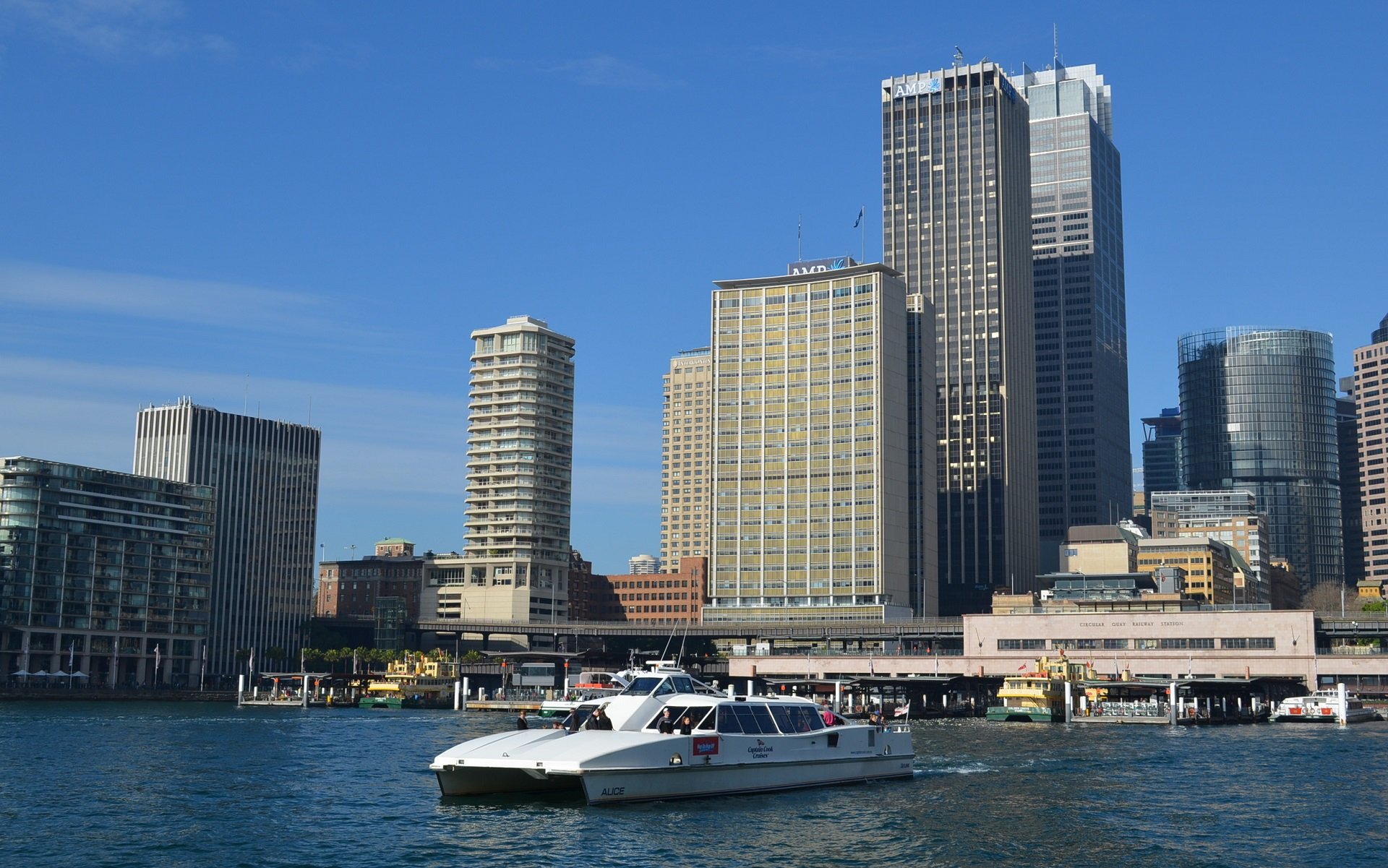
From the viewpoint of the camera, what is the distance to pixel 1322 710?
15450cm

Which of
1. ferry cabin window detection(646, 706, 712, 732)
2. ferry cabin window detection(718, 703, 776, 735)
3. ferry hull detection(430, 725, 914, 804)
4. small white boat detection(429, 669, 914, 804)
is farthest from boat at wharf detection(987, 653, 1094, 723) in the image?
ferry cabin window detection(646, 706, 712, 732)

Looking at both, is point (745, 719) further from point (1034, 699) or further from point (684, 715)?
point (1034, 699)

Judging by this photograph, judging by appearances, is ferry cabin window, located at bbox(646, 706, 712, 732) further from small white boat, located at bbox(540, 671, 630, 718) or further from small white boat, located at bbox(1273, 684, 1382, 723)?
small white boat, located at bbox(1273, 684, 1382, 723)

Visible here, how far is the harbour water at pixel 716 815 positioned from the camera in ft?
169

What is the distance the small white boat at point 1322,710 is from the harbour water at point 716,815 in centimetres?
5768

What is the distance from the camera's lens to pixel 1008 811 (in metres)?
63.5

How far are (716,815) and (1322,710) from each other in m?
118

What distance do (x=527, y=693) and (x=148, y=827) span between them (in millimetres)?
142446

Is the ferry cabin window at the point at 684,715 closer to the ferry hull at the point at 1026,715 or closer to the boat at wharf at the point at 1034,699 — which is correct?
the ferry hull at the point at 1026,715

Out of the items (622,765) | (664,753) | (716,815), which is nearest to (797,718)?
(664,753)

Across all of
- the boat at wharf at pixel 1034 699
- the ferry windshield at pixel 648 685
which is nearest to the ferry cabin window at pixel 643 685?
the ferry windshield at pixel 648 685

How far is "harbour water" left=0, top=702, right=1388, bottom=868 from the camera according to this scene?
5150cm

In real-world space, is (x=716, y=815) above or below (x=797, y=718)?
below

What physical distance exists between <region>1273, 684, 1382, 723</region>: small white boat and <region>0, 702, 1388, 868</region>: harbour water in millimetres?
57682
